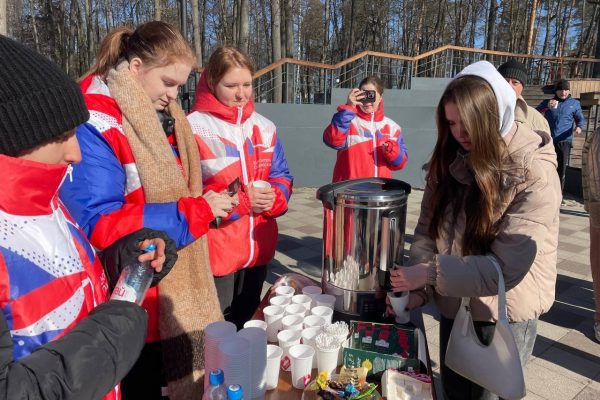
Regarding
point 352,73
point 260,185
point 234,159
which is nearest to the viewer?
point 260,185

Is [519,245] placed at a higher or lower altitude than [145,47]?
lower

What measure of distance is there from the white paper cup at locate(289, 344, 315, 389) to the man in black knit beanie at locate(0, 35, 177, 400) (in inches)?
19.2

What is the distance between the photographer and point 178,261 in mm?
1614

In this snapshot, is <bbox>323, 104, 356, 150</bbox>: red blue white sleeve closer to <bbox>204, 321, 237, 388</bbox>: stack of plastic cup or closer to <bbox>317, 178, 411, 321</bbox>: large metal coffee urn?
<bbox>317, 178, 411, 321</bbox>: large metal coffee urn

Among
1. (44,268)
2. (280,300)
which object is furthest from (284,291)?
(44,268)

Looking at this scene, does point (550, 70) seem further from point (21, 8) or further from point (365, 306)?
point (21, 8)

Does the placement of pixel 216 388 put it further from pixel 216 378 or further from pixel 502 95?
pixel 502 95

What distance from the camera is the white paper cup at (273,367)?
1269mm

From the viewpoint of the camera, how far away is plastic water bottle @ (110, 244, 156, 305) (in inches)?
41.5

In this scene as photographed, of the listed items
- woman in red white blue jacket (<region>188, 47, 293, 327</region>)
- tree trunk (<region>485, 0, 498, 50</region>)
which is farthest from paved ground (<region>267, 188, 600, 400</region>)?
tree trunk (<region>485, 0, 498, 50</region>)

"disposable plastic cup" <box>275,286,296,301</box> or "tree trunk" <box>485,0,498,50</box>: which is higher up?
"tree trunk" <box>485,0,498,50</box>

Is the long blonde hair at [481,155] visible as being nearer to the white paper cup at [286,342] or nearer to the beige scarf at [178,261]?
the white paper cup at [286,342]

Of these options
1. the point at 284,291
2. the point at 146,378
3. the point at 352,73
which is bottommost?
the point at 146,378

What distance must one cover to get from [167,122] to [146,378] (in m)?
1.04
